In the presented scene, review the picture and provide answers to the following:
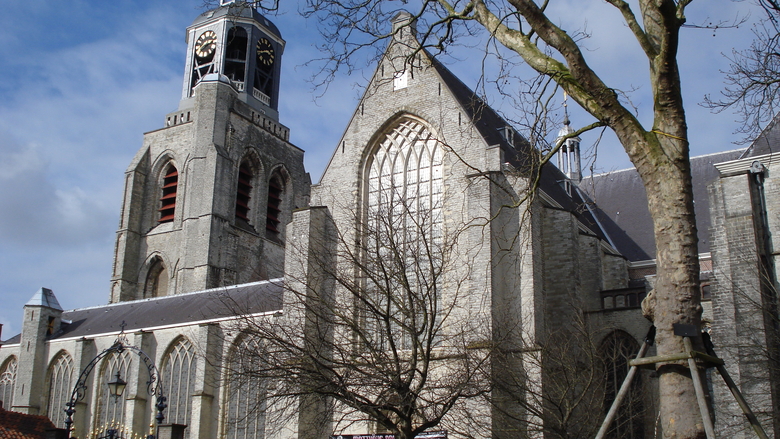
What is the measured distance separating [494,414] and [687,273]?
9.83 meters

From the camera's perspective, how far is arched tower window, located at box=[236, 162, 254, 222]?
1409 inches

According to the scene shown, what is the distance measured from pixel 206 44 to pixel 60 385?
1842 centimetres

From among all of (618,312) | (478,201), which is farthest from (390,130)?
(618,312)

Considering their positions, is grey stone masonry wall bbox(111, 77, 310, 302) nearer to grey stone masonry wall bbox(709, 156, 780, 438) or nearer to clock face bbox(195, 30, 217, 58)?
clock face bbox(195, 30, 217, 58)

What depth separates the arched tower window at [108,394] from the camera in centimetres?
2522

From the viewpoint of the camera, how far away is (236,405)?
A: 22250mm

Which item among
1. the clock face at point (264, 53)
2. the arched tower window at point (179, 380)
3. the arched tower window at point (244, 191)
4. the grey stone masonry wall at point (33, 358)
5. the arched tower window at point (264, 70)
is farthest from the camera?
the clock face at point (264, 53)

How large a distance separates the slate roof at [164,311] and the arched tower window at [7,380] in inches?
37.1

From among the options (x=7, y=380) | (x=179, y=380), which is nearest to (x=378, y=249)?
(x=179, y=380)

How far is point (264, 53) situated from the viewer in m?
40.0

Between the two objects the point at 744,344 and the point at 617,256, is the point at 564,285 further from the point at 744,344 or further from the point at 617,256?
the point at 744,344

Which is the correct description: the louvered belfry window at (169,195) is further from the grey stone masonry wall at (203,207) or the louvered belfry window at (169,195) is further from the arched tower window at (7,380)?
the arched tower window at (7,380)

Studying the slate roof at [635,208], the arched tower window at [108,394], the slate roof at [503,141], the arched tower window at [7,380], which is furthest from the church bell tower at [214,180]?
the slate roof at [635,208]

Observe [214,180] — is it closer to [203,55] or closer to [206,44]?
[203,55]
